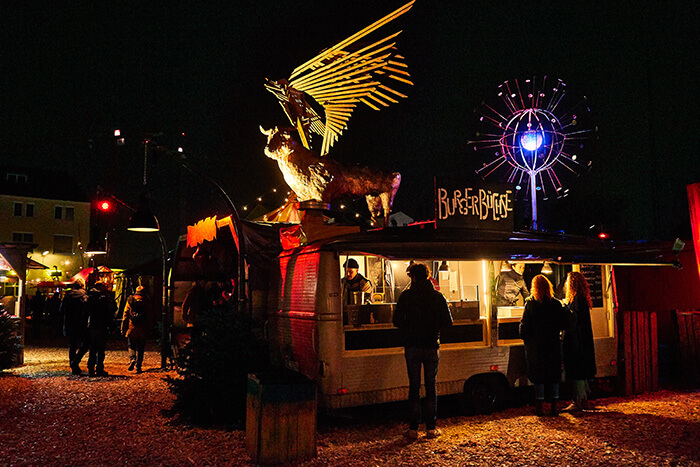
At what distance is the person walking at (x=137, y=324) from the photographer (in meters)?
11.3

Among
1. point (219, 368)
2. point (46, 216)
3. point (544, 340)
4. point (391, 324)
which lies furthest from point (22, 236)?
point (544, 340)

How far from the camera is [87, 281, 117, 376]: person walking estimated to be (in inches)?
423

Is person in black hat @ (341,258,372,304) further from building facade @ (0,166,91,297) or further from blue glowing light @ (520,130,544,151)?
building facade @ (0,166,91,297)

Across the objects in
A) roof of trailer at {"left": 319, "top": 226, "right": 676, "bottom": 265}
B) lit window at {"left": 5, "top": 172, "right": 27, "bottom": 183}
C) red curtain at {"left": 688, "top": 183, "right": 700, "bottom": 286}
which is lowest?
roof of trailer at {"left": 319, "top": 226, "right": 676, "bottom": 265}

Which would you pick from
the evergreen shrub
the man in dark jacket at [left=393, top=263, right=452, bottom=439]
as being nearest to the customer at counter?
the man in dark jacket at [left=393, top=263, right=452, bottom=439]

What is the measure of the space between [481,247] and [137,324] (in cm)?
767

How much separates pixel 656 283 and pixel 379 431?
930cm

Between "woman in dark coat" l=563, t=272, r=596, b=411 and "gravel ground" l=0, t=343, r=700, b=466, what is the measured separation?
14.4 inches

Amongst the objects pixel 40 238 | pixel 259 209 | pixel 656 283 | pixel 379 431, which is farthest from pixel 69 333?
pixel 40 238

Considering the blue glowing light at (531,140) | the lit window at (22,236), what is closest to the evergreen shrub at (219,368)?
the blue glowing light at (531,140)

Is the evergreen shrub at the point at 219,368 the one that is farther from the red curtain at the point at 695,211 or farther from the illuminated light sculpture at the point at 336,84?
the red curtain at the point at 695,211

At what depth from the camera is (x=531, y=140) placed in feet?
49.7

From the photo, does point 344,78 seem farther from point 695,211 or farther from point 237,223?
point 695,211

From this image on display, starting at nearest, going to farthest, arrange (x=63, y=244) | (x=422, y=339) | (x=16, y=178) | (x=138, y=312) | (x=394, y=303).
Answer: (x=422, y=339), (x=394, y=303), (x=138, y=312), (x=16, y=178), (x=63, y=244)
